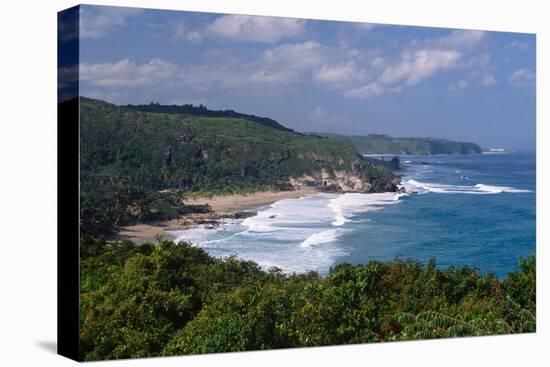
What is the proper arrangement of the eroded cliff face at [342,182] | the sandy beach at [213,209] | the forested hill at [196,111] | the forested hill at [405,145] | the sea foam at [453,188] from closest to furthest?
1. the sandy beach at [213,209]
2. the forested hill at [196,111]
3. the eroded cliff face at [342,182]
4. the forested hill at [405,145]
5. the sea foam at [453,188]

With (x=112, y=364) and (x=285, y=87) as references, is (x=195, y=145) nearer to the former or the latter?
(x=285, y=87)

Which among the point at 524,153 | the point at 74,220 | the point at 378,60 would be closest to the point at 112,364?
the point at 74,220

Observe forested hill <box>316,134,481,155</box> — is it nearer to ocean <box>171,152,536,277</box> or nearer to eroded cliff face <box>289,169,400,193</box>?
ocean <box>171,152,536,277</box>

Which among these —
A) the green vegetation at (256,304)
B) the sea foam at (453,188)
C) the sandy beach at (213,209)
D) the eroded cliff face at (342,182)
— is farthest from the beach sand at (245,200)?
the sea foam at (453,188)

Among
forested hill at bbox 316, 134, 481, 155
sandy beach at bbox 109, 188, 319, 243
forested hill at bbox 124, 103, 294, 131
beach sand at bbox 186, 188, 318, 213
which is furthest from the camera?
forested hill at bbox 316, 134, 481, 155

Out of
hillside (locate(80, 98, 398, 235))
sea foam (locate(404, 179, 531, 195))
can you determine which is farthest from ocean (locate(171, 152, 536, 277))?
hillside (locate(80, 98, 398, 235))

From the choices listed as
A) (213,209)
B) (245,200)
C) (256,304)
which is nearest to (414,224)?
(245,200)

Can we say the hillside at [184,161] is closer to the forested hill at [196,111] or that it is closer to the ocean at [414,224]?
the forested hill at [196,111]
